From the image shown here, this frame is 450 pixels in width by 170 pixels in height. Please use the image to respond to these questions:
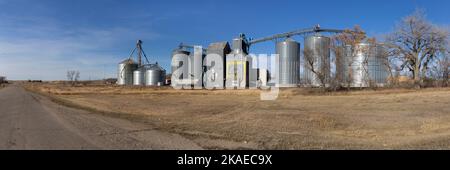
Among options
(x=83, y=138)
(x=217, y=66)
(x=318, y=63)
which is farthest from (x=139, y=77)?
(x=83, y=138)

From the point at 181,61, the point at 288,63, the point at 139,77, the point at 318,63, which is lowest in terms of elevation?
the point at 139,77

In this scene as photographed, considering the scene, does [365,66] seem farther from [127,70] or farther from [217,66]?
[127,70]

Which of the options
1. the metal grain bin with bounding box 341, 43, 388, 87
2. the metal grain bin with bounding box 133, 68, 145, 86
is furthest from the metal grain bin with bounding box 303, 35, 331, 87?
the metal grain bin with bounding box 133, 68, 145, 86

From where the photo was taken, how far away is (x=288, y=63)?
168 ft

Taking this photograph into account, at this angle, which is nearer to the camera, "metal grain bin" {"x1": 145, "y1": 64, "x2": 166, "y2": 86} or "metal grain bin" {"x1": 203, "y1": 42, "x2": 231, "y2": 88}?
"metal grain bin" {"x1": 203, "y1": 42, "x2": 231, "y2": 88}

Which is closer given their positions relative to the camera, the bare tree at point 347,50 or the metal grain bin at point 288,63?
the bare tree at point 347,50

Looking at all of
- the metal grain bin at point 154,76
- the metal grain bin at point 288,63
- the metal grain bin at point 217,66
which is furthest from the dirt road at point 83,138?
the metal grain bin at point 154,76

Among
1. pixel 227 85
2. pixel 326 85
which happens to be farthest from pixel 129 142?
pixel 227 85

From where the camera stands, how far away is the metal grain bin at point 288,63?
49500mm

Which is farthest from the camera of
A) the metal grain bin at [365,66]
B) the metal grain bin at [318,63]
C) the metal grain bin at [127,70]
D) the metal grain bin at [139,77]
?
the metal grain bin at [127,70]

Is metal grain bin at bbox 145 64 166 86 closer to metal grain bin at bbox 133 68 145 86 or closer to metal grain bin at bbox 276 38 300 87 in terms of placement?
A: metal grain bin at bbox 133 68 145 86

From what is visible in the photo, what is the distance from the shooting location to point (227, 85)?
55594 mm

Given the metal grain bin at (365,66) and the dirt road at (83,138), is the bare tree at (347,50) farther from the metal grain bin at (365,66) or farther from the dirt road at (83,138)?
the dirt road at (83,138)

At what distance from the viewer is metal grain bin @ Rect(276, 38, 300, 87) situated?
4950 centimetres
